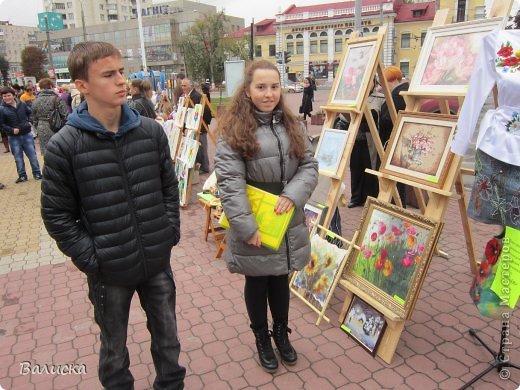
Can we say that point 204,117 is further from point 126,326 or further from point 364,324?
point 126,326

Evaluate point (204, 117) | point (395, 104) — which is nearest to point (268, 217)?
point (395, 104)

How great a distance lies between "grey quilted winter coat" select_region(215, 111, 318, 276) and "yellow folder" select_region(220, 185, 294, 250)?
0.07 metres

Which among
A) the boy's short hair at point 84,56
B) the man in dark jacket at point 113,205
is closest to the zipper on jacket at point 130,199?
the man in dark jacket at point 113,205

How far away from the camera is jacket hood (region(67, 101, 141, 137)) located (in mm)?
1886

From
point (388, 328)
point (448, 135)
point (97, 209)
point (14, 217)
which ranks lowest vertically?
point (14, 217)

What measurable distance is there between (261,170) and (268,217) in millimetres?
279

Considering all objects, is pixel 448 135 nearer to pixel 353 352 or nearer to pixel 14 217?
pixel 353 352

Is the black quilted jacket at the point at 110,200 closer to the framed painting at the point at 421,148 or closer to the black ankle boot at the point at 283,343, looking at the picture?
the black ankle boot at the point at 283,343

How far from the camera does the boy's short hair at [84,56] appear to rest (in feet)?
6.09

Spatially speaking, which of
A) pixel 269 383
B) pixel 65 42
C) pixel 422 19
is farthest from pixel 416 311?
pixel 65 42

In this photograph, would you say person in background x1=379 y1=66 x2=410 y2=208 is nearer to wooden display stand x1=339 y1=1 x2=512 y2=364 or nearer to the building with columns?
wooden display stand x1=339 y1=1 x2=512 y2=364

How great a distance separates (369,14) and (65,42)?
220 feet

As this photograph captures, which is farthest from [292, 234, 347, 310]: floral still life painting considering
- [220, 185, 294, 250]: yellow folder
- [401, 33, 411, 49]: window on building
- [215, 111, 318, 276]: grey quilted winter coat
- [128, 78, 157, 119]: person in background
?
[401, 33, 411, 49]: window on building

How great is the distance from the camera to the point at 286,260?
2.48m
